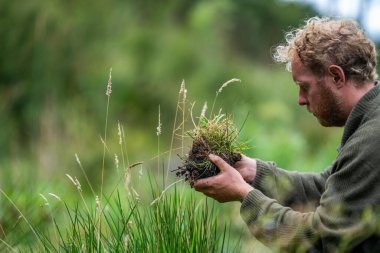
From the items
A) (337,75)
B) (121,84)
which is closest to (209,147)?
(337,75)

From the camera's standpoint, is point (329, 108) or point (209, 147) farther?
point (209, 147)

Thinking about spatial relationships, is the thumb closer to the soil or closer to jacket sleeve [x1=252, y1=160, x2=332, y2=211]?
the soil

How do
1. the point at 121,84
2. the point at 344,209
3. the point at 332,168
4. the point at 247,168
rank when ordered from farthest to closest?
the point at 121,84 < the point at 247,168 < the point at 332,168 < the point at 344,209

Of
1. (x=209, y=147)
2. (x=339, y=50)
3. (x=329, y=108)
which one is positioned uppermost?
(x=339, y=50)

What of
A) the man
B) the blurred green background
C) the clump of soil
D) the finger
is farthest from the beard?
the blurred green background

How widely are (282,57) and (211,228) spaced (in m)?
0.96

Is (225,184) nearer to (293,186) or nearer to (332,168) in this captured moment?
(332,168)

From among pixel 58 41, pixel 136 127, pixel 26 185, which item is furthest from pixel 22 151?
pixel 26 185

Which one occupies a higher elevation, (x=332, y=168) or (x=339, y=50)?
(x=339, y=50)

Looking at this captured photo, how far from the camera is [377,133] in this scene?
345 centimetres

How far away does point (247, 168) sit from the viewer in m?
4.12

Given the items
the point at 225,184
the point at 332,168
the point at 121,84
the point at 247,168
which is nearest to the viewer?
the point at 332,168

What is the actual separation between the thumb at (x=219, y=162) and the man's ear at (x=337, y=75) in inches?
23.1

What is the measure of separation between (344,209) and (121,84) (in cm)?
1220
